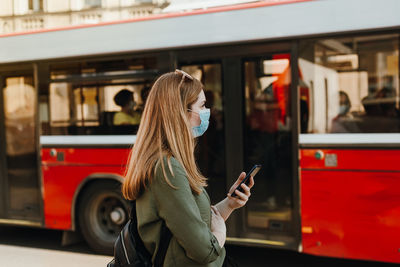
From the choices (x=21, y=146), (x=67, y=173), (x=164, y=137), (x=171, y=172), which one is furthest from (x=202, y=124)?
(x=21, y=146)

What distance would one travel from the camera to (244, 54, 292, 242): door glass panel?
17.4 feet

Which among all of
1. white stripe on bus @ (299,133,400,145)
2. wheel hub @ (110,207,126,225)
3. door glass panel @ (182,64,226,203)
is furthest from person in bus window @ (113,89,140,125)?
white stripe on bus @ (299,133,400,145)

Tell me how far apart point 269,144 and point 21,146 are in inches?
127

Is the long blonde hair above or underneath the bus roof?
underneath

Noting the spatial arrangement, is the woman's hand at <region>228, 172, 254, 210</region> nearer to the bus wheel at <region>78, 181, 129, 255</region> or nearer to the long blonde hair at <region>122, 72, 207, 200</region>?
the long blonde hair at <region>122, 72, 207, 200</region>

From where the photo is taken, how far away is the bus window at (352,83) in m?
4.79

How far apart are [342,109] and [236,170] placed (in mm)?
1260

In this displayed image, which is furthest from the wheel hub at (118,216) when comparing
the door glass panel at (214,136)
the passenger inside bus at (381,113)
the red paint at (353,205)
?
the passenger inside bus at (381,113)

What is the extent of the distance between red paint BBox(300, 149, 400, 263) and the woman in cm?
295

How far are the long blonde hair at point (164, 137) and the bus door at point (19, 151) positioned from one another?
4.71 m

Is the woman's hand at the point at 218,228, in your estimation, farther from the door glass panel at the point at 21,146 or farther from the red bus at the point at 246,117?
the door glass panel at the point at 21,146

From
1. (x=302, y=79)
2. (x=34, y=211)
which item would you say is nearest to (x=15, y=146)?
(x=34, y=211)

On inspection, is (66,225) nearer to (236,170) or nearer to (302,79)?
(236,170)

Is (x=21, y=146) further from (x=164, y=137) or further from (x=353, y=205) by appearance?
(x=164, y=137)
